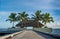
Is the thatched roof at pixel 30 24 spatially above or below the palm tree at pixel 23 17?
below

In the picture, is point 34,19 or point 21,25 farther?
point 21,25

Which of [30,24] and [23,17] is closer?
[23,17]

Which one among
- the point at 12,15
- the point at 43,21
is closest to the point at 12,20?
the point at 12,15

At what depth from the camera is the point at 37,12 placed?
89.8 m

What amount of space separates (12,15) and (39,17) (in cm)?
1544

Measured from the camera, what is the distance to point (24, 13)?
9481 centimetres

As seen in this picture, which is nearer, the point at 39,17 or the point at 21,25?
the point at 39,17

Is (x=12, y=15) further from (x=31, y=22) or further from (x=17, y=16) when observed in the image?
(x=31, y=22)

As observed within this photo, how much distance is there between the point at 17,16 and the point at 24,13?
Answer: 4.24 m

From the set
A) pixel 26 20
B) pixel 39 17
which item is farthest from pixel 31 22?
pixel 39 17

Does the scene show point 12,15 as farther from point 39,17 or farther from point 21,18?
point 39,17

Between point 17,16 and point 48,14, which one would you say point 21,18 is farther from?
point 48,14

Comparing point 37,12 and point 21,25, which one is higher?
point 37,12

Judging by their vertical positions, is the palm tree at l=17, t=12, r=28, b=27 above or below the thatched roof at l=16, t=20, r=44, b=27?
above
